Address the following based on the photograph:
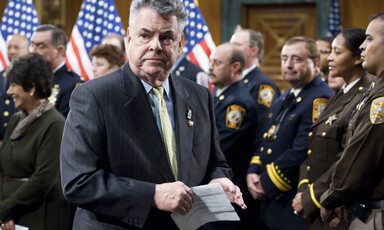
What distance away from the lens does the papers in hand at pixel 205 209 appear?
1.90 m

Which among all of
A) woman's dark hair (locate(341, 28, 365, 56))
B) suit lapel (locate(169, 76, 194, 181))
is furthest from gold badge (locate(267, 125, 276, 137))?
suit lapel (locate(169, 76, 194, 181))

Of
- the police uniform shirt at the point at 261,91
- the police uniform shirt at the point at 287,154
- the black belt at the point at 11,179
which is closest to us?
the black belt at the point at 11,179

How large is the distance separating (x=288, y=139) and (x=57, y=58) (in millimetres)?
2214

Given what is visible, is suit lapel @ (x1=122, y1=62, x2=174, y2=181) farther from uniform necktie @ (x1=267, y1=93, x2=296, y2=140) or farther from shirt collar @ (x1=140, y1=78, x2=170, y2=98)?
uniform necktie @ (x1=267, y1=93, x2=296, y2=140)

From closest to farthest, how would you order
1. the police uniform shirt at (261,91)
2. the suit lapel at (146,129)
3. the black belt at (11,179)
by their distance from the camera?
1. the suit lapel at (146,129)
2. the black belt at (11,179)
3. the police uniform shirt at (261,91)

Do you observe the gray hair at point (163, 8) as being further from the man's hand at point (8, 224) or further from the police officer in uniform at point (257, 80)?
the police officer in uniform at point (257, 80)

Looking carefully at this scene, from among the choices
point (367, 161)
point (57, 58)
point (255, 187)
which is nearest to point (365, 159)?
point (367, 161)

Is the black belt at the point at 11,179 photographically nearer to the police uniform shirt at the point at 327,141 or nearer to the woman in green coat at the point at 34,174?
the woman in green coat at the point at 34,174

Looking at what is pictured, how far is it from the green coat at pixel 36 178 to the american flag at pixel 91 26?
2674 mm

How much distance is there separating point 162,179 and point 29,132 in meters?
Result: 1.74

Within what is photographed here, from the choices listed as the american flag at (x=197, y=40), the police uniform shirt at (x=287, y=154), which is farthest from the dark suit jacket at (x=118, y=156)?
the american flag at (x=197, y=40)

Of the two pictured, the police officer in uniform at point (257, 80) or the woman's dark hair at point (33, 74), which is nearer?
the woman's dark hair at point (33, 74)

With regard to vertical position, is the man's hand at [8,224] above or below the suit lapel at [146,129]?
below

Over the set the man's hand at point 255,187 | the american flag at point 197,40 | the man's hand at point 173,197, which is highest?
the american flag at point 197,40
